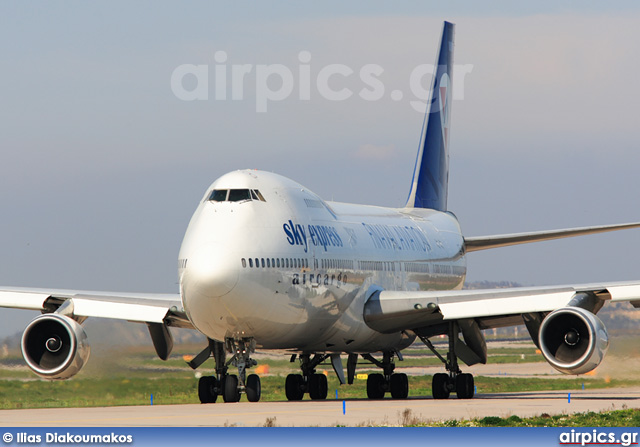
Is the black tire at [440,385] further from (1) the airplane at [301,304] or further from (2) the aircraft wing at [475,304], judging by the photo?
(2) the aircraft wing at [475,304]

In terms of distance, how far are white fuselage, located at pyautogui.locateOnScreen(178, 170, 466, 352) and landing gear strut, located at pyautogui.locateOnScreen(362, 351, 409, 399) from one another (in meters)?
0.93

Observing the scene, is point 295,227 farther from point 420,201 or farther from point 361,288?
point 420,201

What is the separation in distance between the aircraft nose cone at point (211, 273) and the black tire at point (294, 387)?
7.07 meters

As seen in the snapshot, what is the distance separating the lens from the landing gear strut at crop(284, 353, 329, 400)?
29.7 meters

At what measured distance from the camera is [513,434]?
1571 cm

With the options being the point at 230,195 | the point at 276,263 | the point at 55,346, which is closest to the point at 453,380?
the point at 276,263

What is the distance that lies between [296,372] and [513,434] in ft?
51.0

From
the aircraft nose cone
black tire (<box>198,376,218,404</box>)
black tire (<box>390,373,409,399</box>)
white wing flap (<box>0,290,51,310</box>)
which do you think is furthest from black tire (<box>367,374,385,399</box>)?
the aircraft nose cone

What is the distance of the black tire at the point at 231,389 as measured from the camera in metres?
24.6

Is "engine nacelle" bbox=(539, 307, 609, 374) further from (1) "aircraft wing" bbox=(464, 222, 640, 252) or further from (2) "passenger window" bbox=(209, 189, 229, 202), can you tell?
(1) "aircraft wing" bbox=(464, 222, 640, 252)

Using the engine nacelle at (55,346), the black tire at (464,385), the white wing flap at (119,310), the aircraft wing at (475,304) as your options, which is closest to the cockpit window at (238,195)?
the white wing flap at (119,310)

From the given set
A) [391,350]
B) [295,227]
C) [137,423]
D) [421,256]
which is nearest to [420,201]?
[421,256]

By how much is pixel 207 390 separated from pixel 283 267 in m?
3.39

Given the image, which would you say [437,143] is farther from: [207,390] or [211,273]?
[211,273]
